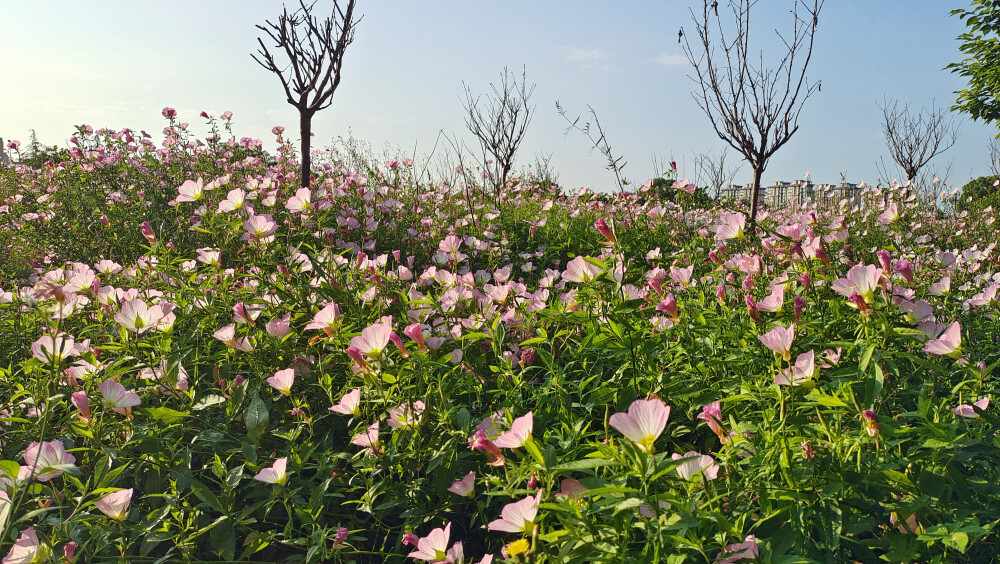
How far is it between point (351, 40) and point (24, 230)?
2.88 m

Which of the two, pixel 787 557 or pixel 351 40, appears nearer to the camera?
pixel 787 557

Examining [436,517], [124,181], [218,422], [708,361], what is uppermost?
[124,181]

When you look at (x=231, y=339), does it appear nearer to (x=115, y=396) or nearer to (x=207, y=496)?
(x=115, y=396)

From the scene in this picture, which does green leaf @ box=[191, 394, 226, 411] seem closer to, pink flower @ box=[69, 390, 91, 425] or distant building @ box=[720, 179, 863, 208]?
pink flower @ box=[69, 390, 91, 425]

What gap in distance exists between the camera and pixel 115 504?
1310 millimetres

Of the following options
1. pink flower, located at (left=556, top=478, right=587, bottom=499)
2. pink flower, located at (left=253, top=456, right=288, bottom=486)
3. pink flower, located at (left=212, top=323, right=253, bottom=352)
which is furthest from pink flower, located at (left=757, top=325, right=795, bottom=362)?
pink flower, located at (left=212, top=323, right=253, bottom=352)

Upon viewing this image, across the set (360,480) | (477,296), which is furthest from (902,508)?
(477,296)

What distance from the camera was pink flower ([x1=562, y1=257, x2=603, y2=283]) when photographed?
169 cm

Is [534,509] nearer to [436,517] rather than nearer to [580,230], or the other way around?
[436,517]

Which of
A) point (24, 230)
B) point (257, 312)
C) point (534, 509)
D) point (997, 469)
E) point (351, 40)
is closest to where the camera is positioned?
point (534, 509)

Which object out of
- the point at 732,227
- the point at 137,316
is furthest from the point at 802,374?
the point at 137,316

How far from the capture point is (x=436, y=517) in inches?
63.3

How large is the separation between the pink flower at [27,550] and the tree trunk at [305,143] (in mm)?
3831

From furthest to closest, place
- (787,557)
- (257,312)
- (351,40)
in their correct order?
(351,40) → (257,312) → (787,557)
